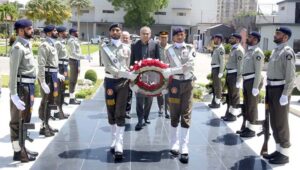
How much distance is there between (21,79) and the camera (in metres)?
6.33

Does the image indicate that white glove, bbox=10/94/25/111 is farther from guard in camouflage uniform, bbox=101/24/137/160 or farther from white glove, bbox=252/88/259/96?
white glove, bbox=252/88/259/96

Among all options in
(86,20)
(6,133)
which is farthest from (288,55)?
(86,20)

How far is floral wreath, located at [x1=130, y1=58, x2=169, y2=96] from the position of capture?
6992mm

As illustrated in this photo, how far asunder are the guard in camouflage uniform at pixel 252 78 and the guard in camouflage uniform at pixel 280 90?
1046 millimetres

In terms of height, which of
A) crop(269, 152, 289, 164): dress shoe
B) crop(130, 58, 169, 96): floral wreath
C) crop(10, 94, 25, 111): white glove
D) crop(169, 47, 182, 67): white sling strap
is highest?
crop(169, 47, 182, 67): white sling strap

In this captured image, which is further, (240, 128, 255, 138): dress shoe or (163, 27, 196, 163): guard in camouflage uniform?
(240, 128, 255, 138): dress shoe

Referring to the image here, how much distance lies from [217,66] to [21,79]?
655 cm

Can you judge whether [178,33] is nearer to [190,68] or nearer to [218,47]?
[190,68]

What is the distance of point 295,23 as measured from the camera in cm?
3750

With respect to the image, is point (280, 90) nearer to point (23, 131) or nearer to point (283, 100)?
point (283, 100)

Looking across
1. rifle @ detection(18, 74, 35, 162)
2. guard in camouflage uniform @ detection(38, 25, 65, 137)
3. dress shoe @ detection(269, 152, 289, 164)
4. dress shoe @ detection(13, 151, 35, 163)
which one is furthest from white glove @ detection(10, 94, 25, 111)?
dress shoe @ detection(269, 152, 289, 164)

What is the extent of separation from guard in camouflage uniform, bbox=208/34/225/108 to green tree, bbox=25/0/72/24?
29.9 meters

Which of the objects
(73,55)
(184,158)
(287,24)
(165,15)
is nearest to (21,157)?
(184,158)

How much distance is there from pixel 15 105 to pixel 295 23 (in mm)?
35516
